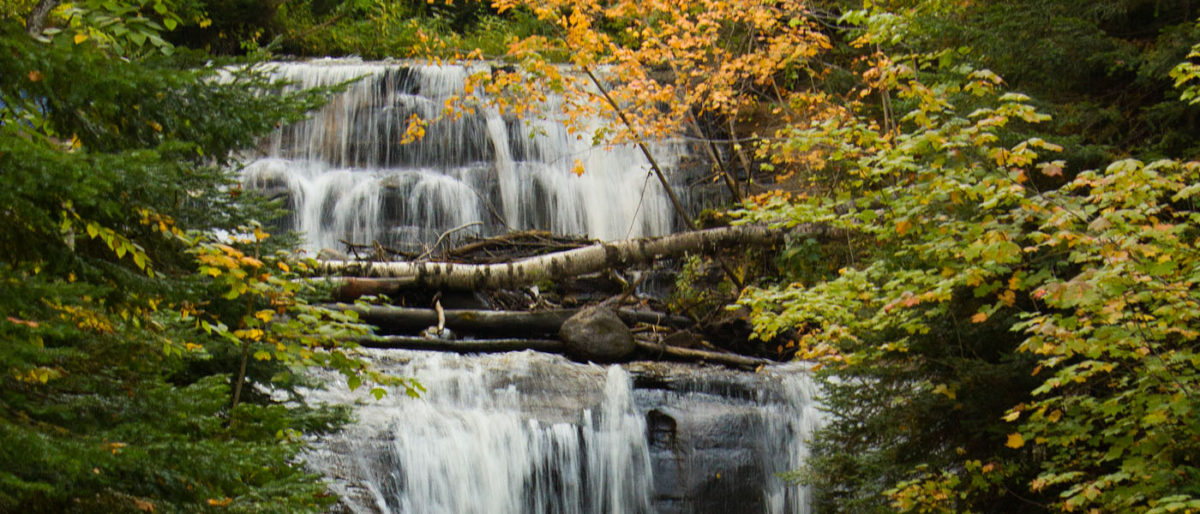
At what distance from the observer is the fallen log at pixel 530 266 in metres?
8.84

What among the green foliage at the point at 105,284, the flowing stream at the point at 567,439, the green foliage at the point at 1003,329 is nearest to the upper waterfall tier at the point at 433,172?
the flowing stream at the point at 567,439

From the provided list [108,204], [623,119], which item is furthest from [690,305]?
[108,204]

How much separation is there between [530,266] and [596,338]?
1015 millimetres

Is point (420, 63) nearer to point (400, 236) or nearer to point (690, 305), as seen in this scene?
point (400, 236)

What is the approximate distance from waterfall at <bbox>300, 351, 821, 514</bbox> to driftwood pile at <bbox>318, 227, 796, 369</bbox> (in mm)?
633

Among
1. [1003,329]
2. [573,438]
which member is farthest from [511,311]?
[1003,329]

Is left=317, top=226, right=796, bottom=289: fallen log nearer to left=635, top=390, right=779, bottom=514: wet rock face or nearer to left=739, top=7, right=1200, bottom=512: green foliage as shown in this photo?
left=635, top=390, right=779, bottom=514: wet rock face

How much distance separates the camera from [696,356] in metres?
9.01

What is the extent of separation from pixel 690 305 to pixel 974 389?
5002 mm

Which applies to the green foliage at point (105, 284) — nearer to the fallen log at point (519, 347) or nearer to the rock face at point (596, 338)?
the fallen log at point (519, 347)

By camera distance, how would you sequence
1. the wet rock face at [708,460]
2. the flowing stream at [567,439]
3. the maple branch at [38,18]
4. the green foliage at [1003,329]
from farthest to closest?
the wet rock face at [708,460] < the flowing stream at [567,439] < the green foliage at [1003,329] < the maple branch at [38,18]

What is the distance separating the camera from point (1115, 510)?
14.6 feet

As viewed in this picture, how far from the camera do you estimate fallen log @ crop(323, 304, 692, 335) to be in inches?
348

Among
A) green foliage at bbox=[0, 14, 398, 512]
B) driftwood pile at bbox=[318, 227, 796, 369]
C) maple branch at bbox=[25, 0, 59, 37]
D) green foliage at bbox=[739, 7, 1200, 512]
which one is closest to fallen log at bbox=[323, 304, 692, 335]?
driftwood pile at bbox=[318, 227, 796, 369]
